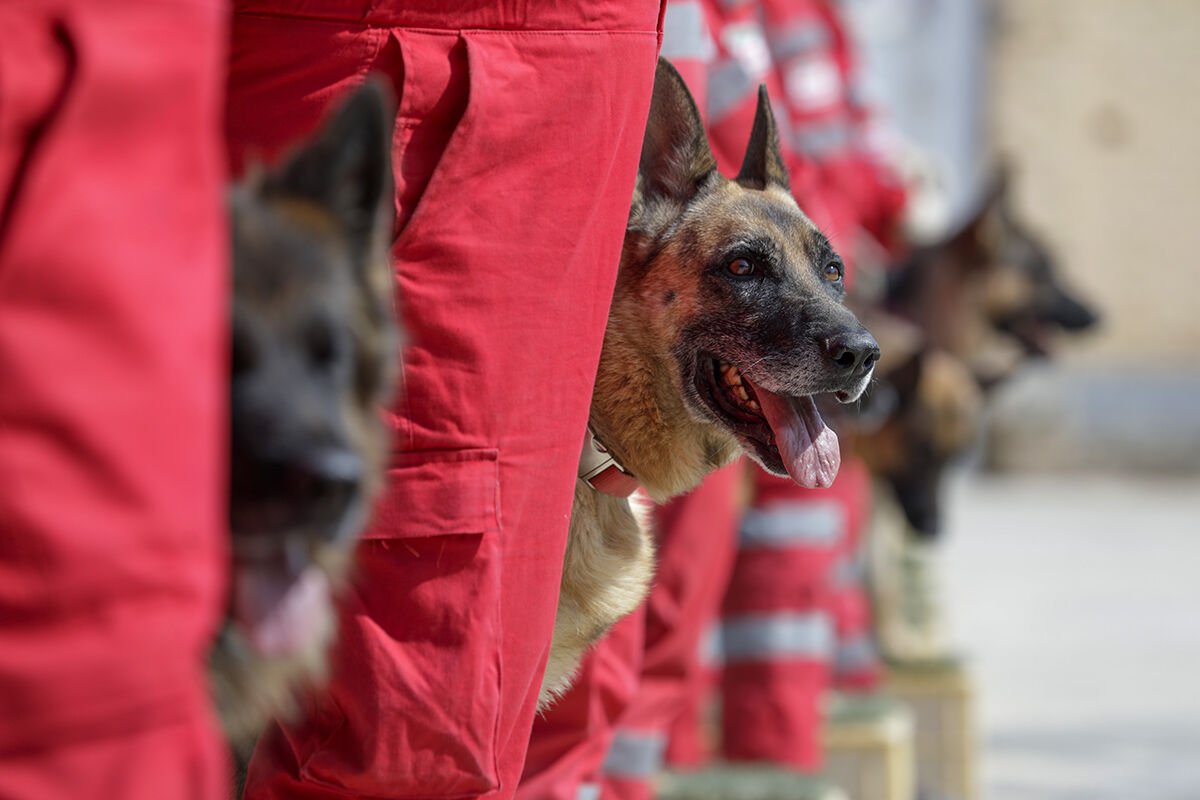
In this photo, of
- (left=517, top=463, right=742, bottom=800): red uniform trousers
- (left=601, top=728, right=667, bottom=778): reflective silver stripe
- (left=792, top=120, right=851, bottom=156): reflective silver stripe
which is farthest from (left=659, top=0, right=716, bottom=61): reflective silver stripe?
(left=792, top=120, right=851, bottom=156): reflective silver stripe

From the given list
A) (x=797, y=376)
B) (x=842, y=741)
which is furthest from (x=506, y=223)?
(x=842, y=741)

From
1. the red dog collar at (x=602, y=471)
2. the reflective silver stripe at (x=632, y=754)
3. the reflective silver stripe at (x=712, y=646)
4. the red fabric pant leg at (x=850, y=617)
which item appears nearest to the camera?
the red dog collar at (x=602, y=471)

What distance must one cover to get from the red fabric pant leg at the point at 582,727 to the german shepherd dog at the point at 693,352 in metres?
0.25

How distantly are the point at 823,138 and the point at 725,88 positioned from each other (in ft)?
6.49

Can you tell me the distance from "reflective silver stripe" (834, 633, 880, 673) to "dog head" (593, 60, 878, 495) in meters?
3.42

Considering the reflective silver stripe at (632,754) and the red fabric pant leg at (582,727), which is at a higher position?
the red fabric pant leg at (582,727)

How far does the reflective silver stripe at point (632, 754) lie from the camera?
2.91m

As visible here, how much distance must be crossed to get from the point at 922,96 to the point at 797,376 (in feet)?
39.6

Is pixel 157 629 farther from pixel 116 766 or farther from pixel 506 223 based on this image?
pixel 506 223

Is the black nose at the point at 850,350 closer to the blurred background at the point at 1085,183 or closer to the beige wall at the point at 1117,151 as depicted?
the blurred background at the point at 1085,183

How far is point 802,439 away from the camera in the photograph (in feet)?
6.63

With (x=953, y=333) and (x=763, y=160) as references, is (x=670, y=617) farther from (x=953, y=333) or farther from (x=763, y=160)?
(x=953, y=333)

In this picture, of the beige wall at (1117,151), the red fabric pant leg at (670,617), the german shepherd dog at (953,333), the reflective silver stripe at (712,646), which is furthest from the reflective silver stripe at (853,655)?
the beige wall at (1117,151)

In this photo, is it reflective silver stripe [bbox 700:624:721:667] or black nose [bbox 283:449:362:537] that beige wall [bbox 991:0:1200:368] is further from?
black nose [bbox 283:449:362:537]
